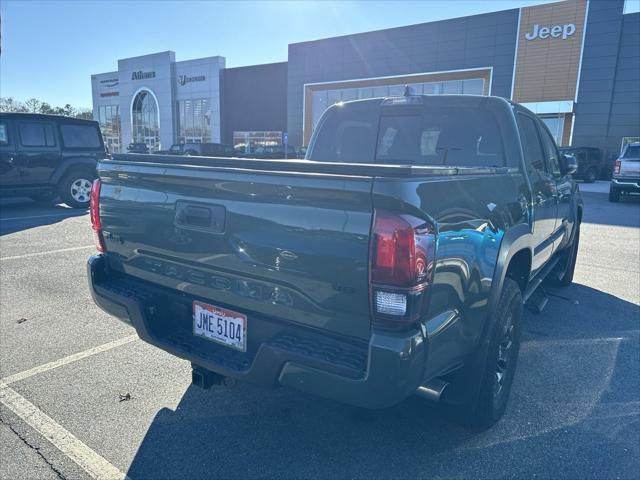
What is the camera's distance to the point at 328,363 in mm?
1980

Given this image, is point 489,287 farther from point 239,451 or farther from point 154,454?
point 154,454

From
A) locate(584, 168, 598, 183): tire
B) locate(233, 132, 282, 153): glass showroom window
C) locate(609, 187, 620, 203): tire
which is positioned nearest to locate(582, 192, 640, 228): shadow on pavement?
locate(609, 187, 620, 203): tire

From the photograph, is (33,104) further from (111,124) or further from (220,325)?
(220,325)

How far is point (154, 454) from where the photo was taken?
253cm

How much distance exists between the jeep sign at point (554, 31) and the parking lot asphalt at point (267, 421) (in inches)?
1083

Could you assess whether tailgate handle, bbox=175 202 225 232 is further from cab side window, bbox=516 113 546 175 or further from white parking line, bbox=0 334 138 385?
cab side window, bbox=516 113 546 175

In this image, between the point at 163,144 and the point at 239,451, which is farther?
the point at 163,144

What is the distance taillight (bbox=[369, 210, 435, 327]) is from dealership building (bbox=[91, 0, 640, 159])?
25.2 metres

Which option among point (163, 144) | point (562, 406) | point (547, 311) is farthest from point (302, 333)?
point (163, 144)

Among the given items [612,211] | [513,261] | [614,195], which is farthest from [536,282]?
[614,195]

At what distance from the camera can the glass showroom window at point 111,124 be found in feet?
158

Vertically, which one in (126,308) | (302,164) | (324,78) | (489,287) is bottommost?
(126,308)

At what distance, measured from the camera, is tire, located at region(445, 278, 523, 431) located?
8.22 feet

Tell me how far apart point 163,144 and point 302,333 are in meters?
45.4
